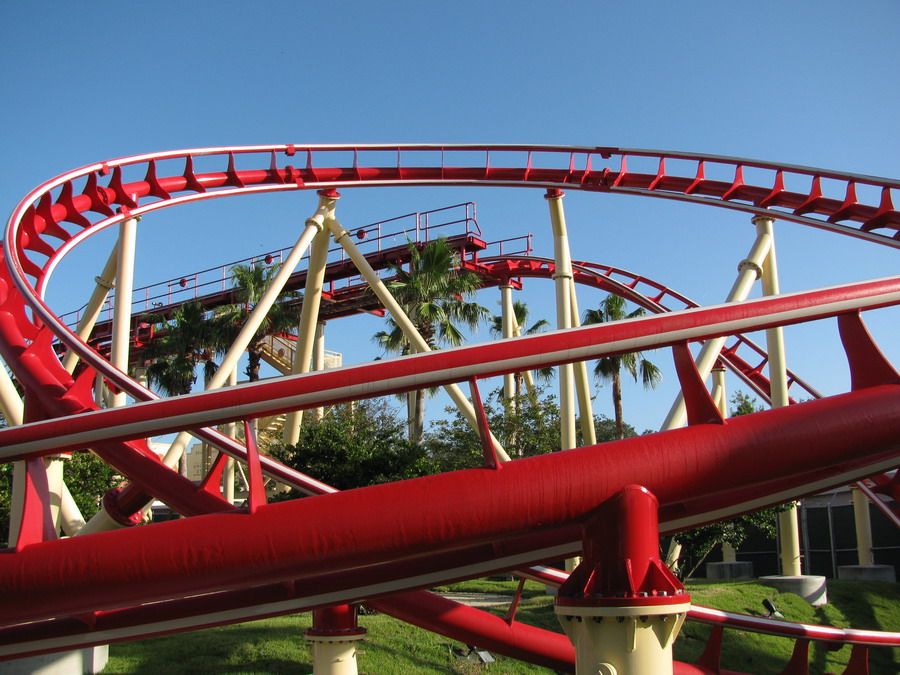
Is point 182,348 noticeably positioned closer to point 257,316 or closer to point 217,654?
point 257,316

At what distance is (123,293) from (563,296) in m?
7.66

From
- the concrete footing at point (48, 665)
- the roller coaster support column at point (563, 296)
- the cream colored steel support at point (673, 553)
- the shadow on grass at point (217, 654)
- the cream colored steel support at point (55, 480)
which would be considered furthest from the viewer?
the cream colored steel support at point (673, 553)

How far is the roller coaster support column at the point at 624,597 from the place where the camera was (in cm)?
393

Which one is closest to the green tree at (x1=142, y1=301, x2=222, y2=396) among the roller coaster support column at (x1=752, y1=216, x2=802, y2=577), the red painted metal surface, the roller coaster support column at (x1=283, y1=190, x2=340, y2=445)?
the roller coaster support column at (x1=283, y1=190, x2=340, y2=445)

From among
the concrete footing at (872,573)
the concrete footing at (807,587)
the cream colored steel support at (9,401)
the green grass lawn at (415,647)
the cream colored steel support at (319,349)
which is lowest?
the green grass lawn at (415,647)

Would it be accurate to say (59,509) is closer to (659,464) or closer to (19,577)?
(19,577)

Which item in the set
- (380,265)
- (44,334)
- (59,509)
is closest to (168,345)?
(380,265)

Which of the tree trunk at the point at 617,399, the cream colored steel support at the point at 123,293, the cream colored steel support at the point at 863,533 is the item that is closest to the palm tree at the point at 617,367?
the tree trunk at the point at 617,399

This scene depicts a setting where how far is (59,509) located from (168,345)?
58.5 feet

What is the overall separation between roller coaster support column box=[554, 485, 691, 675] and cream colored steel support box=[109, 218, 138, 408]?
9.38 m

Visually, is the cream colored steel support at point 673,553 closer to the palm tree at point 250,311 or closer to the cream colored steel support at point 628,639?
the cream colored steel support at point 628,639

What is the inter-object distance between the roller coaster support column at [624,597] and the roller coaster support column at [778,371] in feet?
39.0

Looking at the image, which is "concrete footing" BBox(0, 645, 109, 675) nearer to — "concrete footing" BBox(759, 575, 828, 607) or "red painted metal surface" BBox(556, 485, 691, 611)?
"red painted metal surface" BBox(556, 485, 691, 611)

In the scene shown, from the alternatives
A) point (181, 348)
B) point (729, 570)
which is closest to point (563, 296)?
point (729, 570)
